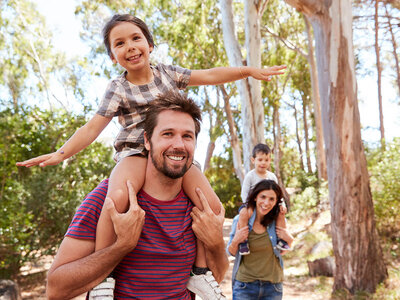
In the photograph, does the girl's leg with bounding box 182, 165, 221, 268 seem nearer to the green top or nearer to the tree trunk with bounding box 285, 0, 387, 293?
Answer: the green top

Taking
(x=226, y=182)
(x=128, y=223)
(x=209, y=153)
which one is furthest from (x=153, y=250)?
(x=226, y=182)

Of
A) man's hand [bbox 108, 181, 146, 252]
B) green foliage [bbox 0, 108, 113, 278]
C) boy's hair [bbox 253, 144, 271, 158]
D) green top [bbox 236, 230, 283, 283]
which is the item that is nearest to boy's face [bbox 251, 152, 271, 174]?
boy's hair [bbox 253, 144, 271, 158]

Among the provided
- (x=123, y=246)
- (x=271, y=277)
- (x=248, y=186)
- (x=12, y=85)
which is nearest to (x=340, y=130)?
(x=248, y=186)

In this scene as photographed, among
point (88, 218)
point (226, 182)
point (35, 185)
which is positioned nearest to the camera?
point (88, 218)

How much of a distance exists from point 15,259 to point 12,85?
588 inches

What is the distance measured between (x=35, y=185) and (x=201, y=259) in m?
7.34

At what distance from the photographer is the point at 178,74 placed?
7.23ft

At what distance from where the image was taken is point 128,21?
2.08m

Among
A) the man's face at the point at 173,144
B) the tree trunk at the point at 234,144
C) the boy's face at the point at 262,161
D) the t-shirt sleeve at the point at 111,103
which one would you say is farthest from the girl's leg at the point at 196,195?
the tree trunk at the point at 234,144

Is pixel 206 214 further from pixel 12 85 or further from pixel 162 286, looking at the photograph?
pixel 12 85

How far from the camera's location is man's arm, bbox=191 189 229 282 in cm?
180

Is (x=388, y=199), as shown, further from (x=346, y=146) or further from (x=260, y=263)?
(x=260, y=263)

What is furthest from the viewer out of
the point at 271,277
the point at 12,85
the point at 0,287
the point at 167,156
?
the point at 12,85

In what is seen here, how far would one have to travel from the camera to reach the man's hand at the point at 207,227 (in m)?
1.80
